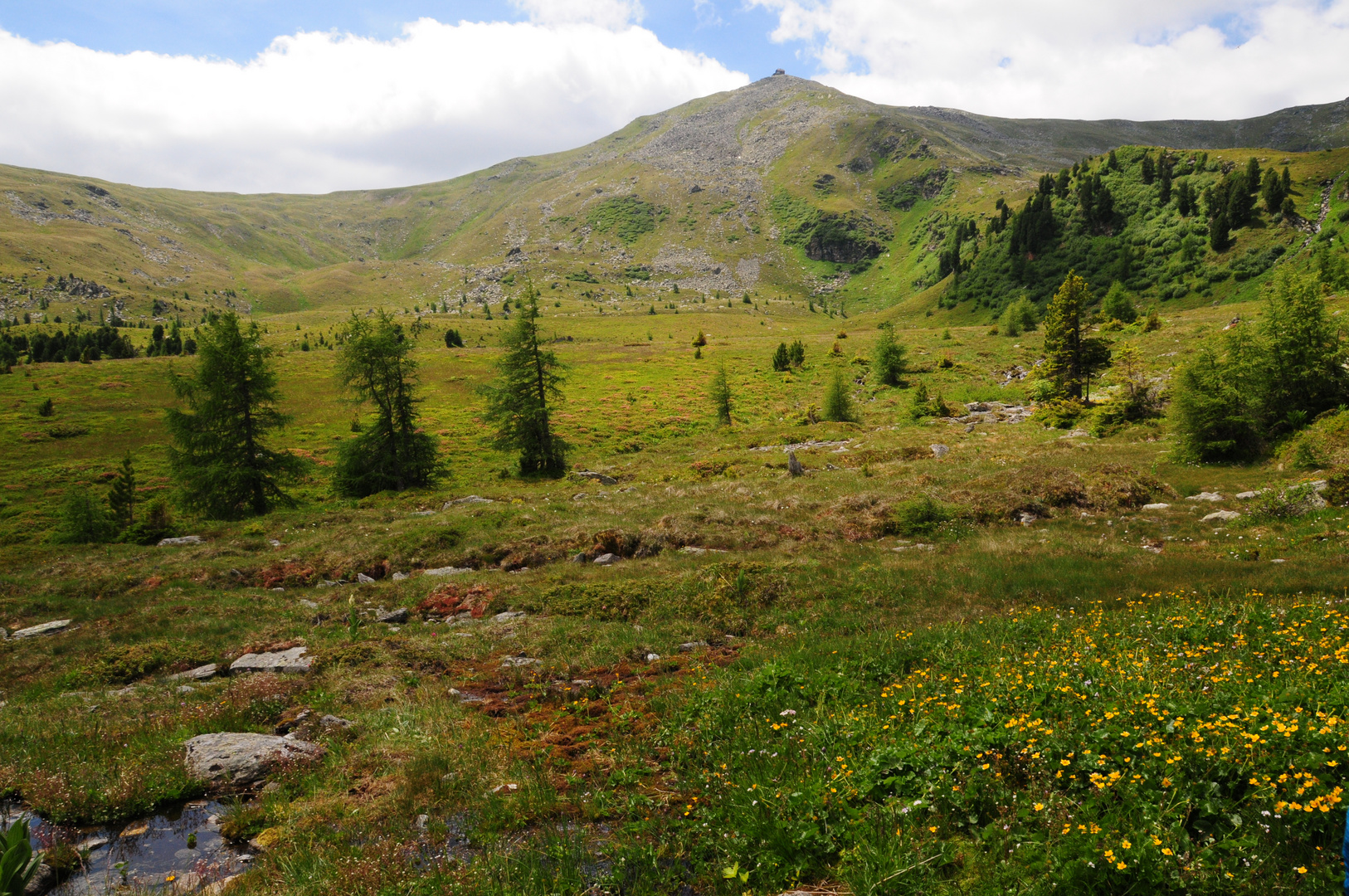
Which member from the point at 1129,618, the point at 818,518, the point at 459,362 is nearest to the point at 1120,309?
the point at 818,518

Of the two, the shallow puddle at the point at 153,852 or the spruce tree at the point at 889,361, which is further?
the spruce tree at the point at 889,361

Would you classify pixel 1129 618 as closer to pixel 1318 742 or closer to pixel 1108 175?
pixel 1318 742

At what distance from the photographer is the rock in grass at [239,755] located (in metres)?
7.86

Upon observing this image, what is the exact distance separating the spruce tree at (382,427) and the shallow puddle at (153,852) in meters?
37.5

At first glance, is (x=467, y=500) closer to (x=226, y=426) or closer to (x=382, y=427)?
(x=382, y=427)

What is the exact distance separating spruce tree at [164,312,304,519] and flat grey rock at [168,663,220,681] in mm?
30492

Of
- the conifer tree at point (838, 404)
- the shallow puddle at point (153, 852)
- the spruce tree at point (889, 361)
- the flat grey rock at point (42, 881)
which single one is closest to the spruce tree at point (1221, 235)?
the spruce tree at point (889, 361)

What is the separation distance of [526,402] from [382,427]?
11.0 meters

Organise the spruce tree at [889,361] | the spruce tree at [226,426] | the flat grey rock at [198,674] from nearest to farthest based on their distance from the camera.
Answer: the flat grey rock at [198,674]
the spruce tree at [226,426]
the spruce tree at [889,361]

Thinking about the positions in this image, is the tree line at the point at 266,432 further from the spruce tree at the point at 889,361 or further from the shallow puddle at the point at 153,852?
the spruce tree at the point at 889,361

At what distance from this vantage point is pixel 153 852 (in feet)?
21.5

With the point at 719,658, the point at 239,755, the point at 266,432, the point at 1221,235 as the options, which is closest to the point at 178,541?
the point at 266,432

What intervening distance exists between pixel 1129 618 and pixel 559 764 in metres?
10.1

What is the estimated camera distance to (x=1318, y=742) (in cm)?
498
